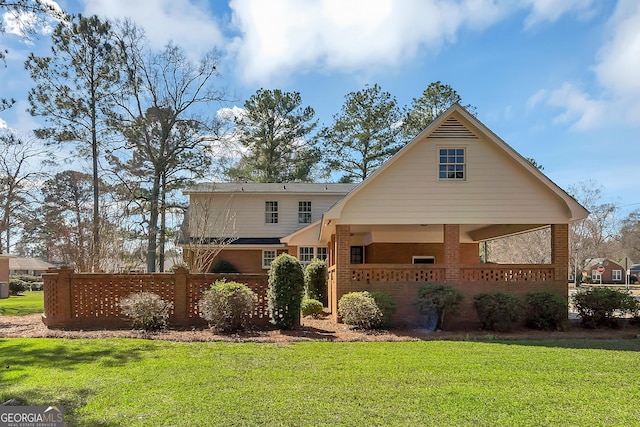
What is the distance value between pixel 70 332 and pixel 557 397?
10.3m

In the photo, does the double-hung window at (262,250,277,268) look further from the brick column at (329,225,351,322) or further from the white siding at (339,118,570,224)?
the white siding at (339,118,570,224)

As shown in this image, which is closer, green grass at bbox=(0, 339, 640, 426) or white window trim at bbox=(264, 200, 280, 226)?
green grass at bbox=(0, 339, 640, 426)

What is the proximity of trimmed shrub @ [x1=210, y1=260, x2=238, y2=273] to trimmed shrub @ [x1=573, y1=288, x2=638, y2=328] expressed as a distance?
A: 1527cm

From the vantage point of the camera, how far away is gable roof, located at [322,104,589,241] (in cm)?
1324

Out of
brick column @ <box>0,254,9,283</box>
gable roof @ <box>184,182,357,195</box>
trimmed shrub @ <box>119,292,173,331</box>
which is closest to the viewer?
trimmed shrub @ <box>119,292,173,331</box>

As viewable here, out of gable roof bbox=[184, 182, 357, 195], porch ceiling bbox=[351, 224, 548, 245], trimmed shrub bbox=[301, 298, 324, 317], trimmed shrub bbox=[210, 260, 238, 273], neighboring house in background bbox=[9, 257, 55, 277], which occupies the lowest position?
neighboring house in background bbox=[9, 257, 55, 277]

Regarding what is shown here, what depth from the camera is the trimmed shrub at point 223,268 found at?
74.2ft

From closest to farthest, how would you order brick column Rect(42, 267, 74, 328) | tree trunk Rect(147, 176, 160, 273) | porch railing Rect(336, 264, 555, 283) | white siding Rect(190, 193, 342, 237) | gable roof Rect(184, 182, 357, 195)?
brick column Rect(42, 267, 74, 328) < porch railing Rect(336, 264, 555, 283) < white siding Rect(190, 193, 342, 237) < gable roof Rect(184, 182, 357, 195) < tree trunk Rect(147, 176, 160, 273)

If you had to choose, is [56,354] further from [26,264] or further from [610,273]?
[610,273]

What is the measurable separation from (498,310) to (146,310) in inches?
356

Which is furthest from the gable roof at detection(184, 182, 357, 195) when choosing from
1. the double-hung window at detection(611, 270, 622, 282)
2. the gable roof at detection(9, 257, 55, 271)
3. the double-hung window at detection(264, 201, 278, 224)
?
the double-hung window at detection(611, 270, 622, 282)

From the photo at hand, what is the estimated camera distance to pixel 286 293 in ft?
38.2

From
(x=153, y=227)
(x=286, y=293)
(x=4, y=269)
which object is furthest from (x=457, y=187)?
(x=4, y=269)

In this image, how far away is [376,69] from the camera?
51.6 feet
